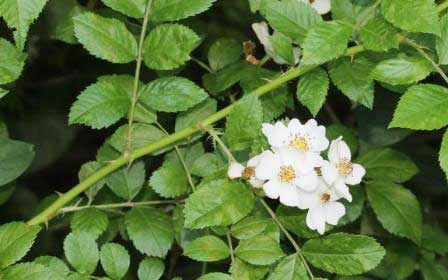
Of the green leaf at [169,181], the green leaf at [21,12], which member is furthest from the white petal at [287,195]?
the green leaf at [21,12]

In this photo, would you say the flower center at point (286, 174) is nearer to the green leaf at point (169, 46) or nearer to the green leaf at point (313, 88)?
the green leaf at point (313, 88)

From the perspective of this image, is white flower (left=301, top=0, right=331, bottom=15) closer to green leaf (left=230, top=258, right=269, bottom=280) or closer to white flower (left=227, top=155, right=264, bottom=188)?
white flower (left=227, top=155, right=264, bottom=188)

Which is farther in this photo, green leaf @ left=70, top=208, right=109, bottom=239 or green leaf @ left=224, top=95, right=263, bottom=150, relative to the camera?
green leaf @ left=70, top=208, right=109, bottom=239

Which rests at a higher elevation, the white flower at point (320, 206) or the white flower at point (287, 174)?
the white flower at point (287, 174)

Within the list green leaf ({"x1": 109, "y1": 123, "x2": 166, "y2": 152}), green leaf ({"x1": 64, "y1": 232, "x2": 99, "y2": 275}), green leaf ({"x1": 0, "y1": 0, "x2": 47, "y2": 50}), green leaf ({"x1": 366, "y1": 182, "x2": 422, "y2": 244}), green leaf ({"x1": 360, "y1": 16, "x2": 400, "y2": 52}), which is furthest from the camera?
green leaf ({"x1": 366, "y1": 182, "x2": 422, "y2": 244})

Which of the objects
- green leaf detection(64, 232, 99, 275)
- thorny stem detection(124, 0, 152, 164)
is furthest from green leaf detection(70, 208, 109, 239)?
thorny stem detection(124, 0, 152, 164)

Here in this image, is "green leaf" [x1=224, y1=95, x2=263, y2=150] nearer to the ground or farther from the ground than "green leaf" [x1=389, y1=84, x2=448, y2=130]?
nearer to the ground

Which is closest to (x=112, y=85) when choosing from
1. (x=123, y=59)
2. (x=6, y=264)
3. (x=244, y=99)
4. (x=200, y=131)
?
(x=123, y=59)
